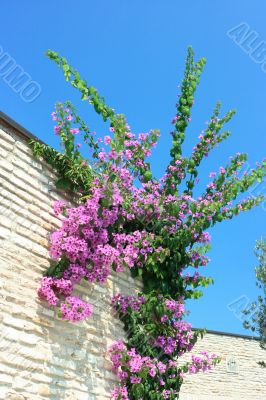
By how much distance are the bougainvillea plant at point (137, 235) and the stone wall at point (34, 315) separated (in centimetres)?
15

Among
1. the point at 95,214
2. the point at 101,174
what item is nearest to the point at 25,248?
the point at 95,214

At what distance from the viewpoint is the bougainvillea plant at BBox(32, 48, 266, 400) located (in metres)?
5.98

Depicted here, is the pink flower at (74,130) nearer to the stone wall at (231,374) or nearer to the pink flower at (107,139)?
the pink flower at (107,139)

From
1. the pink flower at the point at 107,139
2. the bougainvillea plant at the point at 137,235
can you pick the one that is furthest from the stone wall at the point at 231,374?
the pink flower at the point at 107,139

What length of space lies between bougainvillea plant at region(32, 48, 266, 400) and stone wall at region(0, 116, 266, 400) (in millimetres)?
150

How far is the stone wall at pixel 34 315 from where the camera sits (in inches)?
198

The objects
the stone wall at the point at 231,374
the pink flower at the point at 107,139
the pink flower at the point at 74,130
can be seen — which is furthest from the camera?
the stone wall at the point at 231,374

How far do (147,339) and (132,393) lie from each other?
699 mm

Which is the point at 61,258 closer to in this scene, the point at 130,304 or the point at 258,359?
the point at 130,304

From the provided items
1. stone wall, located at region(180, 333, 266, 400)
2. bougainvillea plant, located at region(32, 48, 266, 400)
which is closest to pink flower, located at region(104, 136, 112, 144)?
bougainvillea plant, located at region(32, 48, 266, 400)

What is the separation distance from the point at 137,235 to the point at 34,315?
192 centimetres

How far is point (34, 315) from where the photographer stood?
5324mm

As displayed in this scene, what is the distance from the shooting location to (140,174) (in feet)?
25.3

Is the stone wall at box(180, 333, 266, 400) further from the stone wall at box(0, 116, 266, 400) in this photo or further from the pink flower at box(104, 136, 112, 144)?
the pink flower at box(104, 136, 112, 144)
